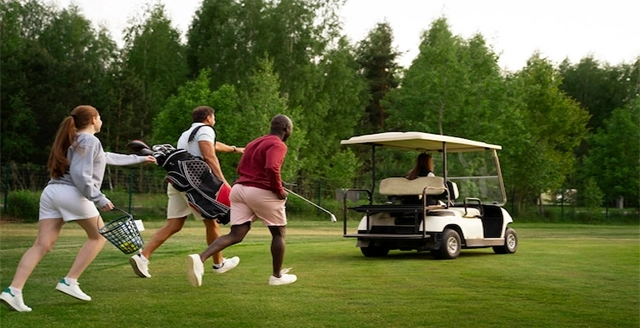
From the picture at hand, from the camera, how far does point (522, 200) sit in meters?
45.1

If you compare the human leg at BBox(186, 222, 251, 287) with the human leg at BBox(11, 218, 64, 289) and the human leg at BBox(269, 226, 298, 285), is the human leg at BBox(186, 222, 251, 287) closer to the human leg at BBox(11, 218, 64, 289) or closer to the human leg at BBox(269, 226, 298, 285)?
the human leg at BBox(269, 226, 298, 285)

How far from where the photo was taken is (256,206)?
9102 mm

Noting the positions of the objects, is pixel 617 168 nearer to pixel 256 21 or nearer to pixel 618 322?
pixel 256 21

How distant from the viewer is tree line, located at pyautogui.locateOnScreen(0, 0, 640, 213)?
48.2 m

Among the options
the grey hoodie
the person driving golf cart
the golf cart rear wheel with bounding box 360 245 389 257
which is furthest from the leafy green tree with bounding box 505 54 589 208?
the grey hoodie

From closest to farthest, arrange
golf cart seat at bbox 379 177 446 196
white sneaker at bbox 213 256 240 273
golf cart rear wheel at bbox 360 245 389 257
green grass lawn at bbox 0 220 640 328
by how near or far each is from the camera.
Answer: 1. green grass lawn at bbox 0 220 640 328
2. white sneaker at bbox 213 256 240 273
3. golf cart seat at bbox 379 177 446 196
4. golf cart rear wheel at bbox 360 245 389 257

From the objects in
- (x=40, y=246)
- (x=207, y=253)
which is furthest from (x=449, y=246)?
(x=40, y=246)

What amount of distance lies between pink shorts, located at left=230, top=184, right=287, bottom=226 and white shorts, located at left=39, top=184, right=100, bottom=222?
1858mm

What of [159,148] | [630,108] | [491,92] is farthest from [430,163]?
[630,108]

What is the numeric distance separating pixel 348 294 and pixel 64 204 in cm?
282

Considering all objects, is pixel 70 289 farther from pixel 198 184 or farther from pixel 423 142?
pixel 423 142

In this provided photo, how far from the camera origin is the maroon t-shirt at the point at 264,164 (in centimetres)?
891

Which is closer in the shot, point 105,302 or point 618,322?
point 618,322

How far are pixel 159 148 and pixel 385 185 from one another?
5.43m
